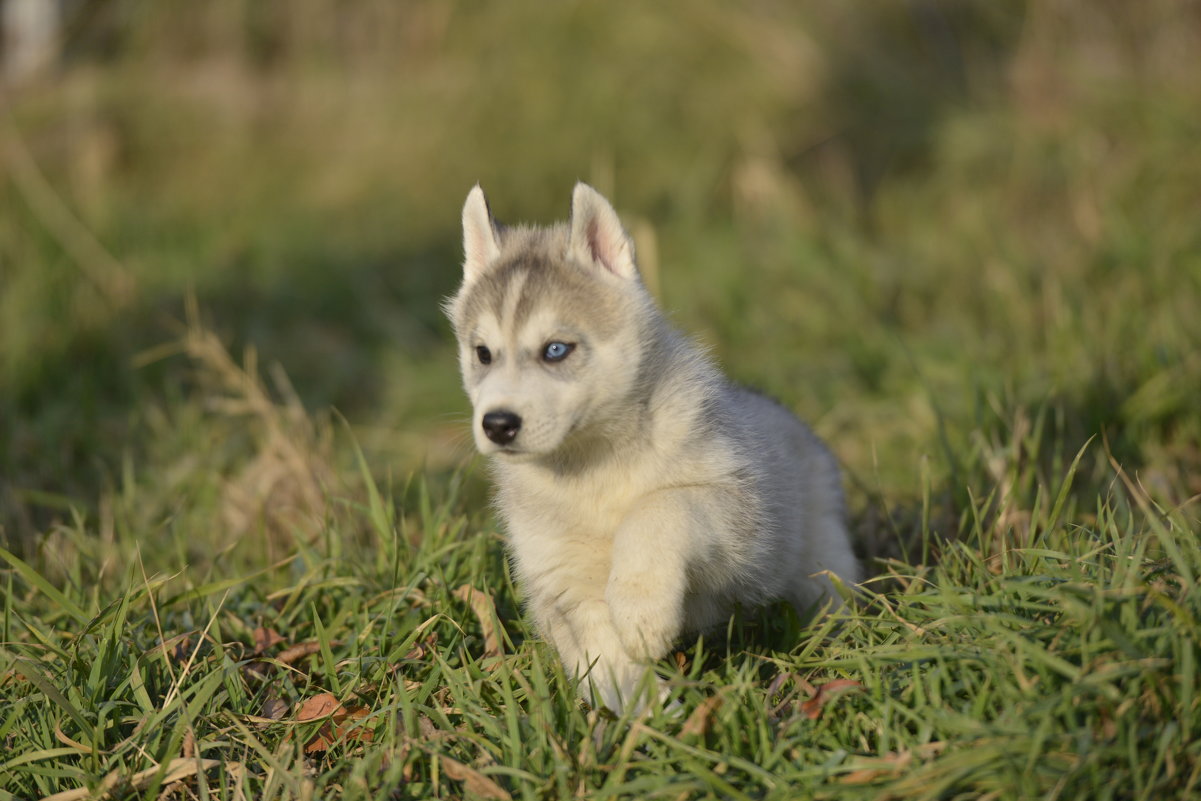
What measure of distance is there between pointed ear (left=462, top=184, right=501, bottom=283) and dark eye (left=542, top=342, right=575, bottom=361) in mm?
542

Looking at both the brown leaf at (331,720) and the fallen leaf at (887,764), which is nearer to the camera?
the fallen leaf at (887,764)

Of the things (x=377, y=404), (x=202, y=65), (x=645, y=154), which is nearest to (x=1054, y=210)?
(x=645, y=154)

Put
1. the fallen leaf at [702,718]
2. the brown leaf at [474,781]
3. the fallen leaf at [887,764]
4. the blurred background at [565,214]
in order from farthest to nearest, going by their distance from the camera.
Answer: the blurred background at [565,214], the fallen leaf at [702,718], the brown leaf at [474,781], the fallen leaf at [887,764]

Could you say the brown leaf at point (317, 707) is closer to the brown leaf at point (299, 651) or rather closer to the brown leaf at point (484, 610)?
the brown leaf at point (299, 651)

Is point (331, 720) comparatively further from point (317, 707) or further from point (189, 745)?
point (189, 745)

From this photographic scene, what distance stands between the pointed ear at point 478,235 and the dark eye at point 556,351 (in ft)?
1.78

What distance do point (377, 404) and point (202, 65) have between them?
22.0ft

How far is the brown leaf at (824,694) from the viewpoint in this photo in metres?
2.94

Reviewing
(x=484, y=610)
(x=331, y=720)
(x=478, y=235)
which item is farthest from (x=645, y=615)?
(x=478, y=235)

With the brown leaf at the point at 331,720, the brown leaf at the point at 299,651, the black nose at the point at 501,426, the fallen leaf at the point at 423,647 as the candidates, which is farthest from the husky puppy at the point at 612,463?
the brown leaf at the point at 299,651

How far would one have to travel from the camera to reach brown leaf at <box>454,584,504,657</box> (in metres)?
3.60

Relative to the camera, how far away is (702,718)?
9.61 feet

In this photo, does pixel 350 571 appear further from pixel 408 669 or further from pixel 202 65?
pixel 202 65

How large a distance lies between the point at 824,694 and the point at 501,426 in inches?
44.7
